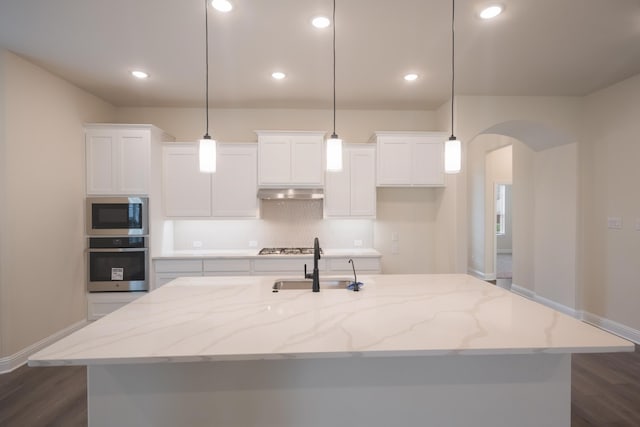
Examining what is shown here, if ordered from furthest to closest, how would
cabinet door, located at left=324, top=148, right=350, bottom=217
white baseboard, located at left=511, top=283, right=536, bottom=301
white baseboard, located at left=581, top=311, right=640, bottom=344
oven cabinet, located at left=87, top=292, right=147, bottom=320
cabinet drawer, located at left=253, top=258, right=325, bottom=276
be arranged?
white baseboard, located at left=511, top=283, right=536, bottom=301 → cabinet door, located at left=324, top=148, right=350, bottom=217 → cabinet drawer, located at left=253, top=258, right=325, bottom=276 → oven cabinet, located at left=87, top=292, right=147, bottom=320 → white baseboard, located at left=581, top=311, right=640, bottom=344

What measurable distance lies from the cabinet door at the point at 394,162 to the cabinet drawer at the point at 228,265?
200 centimetres

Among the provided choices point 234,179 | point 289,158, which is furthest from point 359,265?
point 234,179

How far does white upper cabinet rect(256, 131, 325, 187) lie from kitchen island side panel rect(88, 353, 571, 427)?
8.79 ft

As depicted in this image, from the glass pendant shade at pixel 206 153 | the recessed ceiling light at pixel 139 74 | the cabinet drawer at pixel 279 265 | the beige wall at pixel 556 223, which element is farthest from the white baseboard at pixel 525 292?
the recessed ceiling light at pixel 139 74

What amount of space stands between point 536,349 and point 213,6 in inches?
107

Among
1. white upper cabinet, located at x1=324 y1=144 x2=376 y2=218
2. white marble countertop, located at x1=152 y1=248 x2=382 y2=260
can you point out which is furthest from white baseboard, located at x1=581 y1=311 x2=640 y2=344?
white upper cabinet, located at x1=324 y1=144 x2=376 y2=218

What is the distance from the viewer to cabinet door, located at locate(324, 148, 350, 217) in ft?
13.2

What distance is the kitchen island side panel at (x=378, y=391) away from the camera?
58.9 inches

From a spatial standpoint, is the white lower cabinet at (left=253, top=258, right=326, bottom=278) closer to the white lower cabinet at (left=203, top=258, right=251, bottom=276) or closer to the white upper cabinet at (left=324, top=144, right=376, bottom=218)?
the white lower cabinet at (left=203, top=258, right=251, bottom=276)

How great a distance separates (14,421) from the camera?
7.23 feet

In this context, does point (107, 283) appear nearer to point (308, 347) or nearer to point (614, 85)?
point (308, 347)


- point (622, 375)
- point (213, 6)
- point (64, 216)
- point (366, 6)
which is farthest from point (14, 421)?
point (622, 375)

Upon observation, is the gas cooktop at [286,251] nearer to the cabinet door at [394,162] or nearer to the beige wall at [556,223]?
the cabinet door at [394,162]

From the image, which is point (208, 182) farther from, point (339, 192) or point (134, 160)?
point (339, 192)
